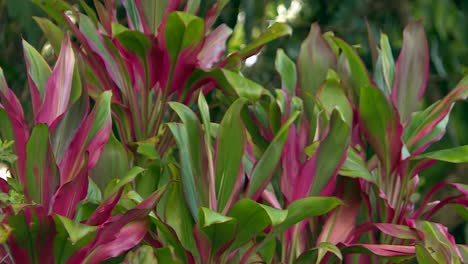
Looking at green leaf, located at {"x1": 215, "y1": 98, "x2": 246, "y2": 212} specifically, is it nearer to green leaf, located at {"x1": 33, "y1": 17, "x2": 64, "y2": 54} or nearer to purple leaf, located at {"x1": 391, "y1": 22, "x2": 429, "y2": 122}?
purple leaf, located at {"x1": 391, "y1": 22, "x2": 429, "y2": 122}

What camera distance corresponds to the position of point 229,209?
4.29ft

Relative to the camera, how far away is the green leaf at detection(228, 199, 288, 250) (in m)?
1.21

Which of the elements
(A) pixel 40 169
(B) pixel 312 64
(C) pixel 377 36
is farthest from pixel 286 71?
(C) pixel 377 36

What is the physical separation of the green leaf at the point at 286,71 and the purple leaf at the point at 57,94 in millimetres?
391

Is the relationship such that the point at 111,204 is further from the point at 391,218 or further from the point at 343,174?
the point at 391,218

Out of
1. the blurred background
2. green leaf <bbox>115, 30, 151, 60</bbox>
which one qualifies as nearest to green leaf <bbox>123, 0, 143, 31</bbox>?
green leaf <bbox>115, 30, 151, 60</bbox>

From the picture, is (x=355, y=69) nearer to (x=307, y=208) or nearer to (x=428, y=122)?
(x=428, y=122)

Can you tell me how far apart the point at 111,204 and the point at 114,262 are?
17 cm

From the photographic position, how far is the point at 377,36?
3.14 meters

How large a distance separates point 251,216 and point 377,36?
6.56 ft

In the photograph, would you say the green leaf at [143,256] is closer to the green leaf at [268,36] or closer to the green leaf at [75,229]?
the green leaf at [75,229]

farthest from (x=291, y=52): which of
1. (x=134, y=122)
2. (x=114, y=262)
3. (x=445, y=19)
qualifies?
(x=114, y=262)

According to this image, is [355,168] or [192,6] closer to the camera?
[355,168]

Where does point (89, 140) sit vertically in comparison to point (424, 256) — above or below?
above
